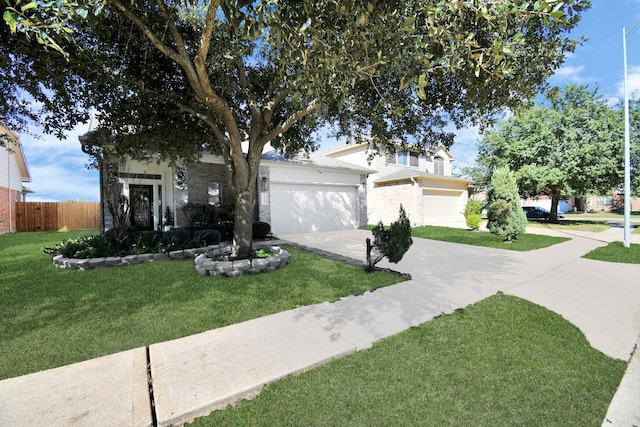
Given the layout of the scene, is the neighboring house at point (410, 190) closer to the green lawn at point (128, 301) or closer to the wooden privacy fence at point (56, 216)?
the green lawn at point (128, 301)

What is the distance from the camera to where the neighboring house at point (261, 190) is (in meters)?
10.8

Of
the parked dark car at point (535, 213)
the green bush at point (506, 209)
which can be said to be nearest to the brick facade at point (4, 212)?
the green bush at point (506, 209)

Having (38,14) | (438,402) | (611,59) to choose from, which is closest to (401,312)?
(438,402)

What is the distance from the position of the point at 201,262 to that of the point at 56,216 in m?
15.8

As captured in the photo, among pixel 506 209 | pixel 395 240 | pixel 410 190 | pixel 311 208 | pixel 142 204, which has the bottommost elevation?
pixel 395 240

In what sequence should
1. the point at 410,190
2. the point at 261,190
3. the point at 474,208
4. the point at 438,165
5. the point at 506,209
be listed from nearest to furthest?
the point at 506,209 < the point at 261,190 < the point at 474,208 < the point at 410,190 < the point at 438,165

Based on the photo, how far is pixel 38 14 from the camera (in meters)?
2.91

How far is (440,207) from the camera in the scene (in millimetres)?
18891

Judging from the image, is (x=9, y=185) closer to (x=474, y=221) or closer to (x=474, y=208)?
(x=474, y=221)

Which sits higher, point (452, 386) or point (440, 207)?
point (440, 207)

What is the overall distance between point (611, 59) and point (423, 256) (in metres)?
10.3

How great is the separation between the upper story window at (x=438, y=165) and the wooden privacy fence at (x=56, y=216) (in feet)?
74.4

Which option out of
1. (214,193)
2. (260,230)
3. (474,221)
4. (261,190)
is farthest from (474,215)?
(214,193)

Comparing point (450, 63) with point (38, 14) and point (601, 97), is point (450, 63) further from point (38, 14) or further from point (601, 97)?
point (601, 97)
